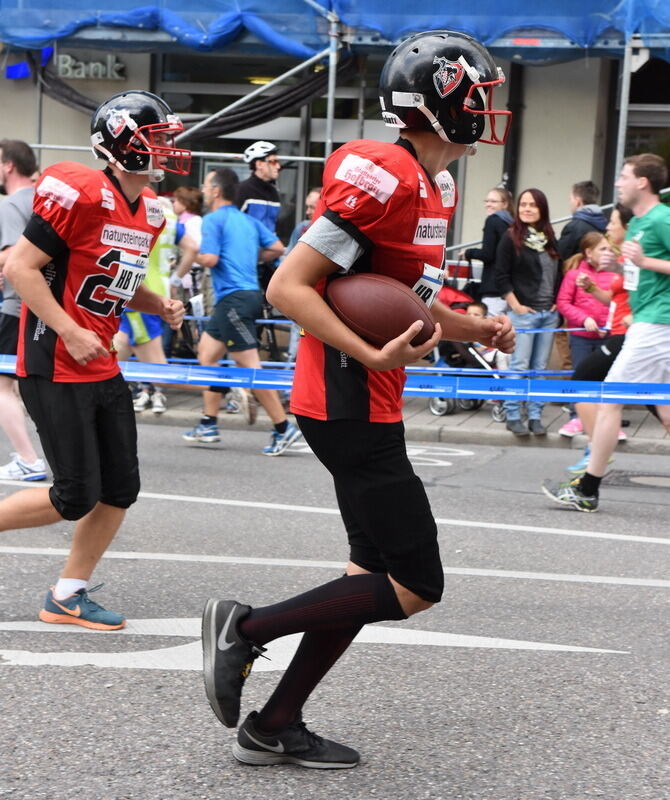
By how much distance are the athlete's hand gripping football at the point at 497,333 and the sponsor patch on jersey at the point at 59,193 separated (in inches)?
64.5

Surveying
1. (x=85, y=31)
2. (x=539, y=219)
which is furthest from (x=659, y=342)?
(x=85, y=31)

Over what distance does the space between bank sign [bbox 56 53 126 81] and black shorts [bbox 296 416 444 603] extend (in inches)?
493

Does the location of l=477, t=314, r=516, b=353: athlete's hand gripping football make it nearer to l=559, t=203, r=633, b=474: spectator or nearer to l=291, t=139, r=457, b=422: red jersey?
l=291, t=139, r=457, b=422: red jersey

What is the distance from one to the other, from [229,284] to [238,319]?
277mm

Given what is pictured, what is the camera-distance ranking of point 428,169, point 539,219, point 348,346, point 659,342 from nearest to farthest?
1. point 348,346
2. point 428,169
3. point 659,342
4. point 539,219

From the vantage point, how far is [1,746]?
368 cm

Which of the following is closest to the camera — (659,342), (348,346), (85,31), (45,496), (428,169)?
(348,346)

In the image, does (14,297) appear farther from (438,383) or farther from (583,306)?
(583,306)

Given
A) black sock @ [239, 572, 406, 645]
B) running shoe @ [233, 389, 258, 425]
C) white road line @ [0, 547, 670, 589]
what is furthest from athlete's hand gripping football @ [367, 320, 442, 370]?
running shoe @ [233, 389, 258, 425]

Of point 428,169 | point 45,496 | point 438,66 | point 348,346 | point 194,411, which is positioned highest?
point 438,66

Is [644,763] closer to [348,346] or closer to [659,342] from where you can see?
[348,346]

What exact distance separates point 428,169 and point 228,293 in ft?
20.6

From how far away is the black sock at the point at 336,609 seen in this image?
3.44 m

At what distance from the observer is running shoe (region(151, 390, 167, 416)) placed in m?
11.2
